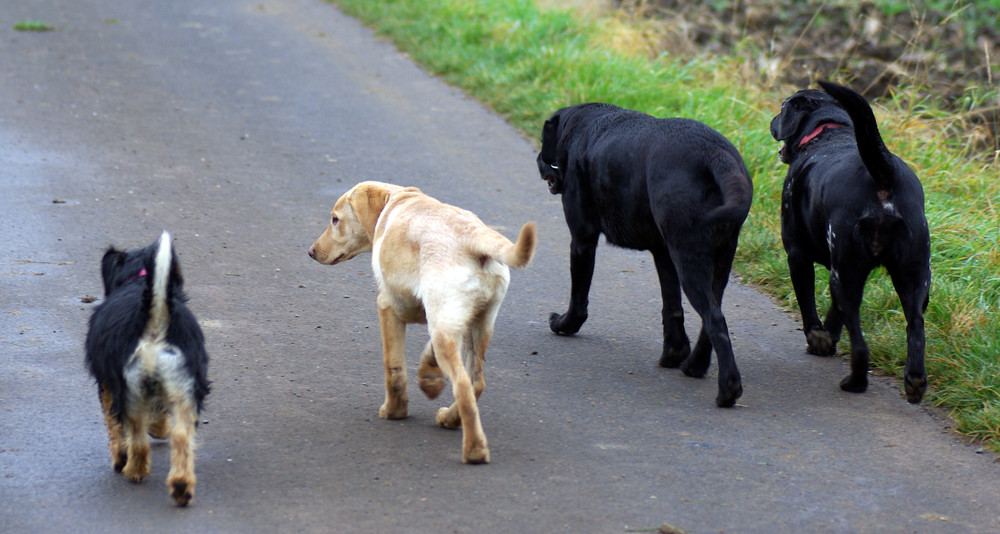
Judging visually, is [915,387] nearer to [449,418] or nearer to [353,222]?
[449,418]

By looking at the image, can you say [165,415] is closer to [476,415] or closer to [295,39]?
[476,415]

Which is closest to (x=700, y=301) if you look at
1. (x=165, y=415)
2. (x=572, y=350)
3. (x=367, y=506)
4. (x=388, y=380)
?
(x=572, y=350)

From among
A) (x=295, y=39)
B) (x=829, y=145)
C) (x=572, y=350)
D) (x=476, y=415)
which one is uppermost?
(x=829, y=145)

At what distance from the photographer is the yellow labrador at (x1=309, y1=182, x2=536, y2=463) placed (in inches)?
152

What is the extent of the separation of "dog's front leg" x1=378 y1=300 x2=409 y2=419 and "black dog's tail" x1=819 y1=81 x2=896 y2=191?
81.4 inches

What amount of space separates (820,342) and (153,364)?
3299 mm

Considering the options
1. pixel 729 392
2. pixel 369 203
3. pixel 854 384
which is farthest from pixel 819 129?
pixel 369 203

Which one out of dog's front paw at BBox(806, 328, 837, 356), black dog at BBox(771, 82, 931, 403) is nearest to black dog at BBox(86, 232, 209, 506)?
black dog at BBox(771, 82, 931, 403)

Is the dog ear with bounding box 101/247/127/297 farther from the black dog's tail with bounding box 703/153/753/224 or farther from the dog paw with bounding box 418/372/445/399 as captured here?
the black dog's tail with bounding box 703/153/753/224

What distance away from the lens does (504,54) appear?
1095 cm

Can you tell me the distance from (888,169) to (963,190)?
3.61 metres

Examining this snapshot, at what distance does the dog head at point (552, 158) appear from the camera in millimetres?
5520

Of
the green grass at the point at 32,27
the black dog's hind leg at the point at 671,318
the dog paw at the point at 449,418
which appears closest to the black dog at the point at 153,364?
the dog paw at the point at 449,418

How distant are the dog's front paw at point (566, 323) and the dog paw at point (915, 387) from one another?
5.35 feet
